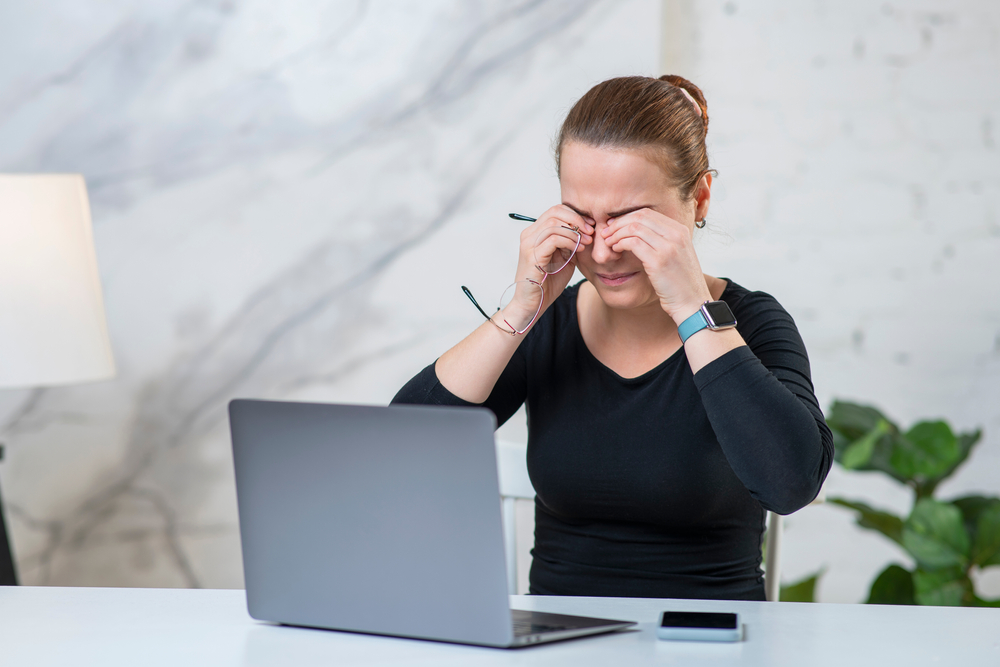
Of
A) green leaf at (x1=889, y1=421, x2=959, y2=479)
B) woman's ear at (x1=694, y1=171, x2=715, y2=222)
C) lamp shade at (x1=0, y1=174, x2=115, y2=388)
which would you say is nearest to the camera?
woman's ear at (x1=694, y1=171, x2=715, y2=222)

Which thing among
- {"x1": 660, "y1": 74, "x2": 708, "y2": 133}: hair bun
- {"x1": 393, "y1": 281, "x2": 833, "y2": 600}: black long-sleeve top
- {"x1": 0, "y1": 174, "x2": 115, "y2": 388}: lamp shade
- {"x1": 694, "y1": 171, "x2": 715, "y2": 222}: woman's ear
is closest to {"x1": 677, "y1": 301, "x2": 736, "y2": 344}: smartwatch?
{"x1": 393, "y1": 281, "x2": 833, "y2": 600}: black long-sleeve top

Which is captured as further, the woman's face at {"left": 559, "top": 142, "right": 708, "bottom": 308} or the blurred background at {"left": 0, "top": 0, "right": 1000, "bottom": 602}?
the blurred background at {"left": 0, "top": 0, "right": 1000, "bottom": 602}

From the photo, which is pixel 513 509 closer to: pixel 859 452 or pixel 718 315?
pixel 718 315

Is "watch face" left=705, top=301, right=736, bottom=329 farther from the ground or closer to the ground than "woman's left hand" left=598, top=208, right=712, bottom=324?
closer to the ground

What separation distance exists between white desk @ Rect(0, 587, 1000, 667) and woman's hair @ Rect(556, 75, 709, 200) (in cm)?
57

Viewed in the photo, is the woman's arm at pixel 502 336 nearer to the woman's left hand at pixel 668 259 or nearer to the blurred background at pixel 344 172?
the woman's left hand at pixel 668 259

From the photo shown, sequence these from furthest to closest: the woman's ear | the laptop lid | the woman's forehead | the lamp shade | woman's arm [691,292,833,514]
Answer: the lamp shade < the woman's ear < the woman's forehead < woman's arm [691,292,833,514] < the laptop lid

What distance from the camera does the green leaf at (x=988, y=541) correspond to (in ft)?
5.68

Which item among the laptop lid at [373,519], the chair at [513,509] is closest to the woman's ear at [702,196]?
the chair at [513,509]

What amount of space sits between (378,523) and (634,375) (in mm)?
596

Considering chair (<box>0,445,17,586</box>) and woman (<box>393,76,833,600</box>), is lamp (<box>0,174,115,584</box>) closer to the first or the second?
chair (<box>0,445,17,586</box>)

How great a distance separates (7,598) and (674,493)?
808 millimetres

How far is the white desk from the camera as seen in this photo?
0.75 m

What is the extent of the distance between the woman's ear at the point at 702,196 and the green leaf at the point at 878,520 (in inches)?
33.5
